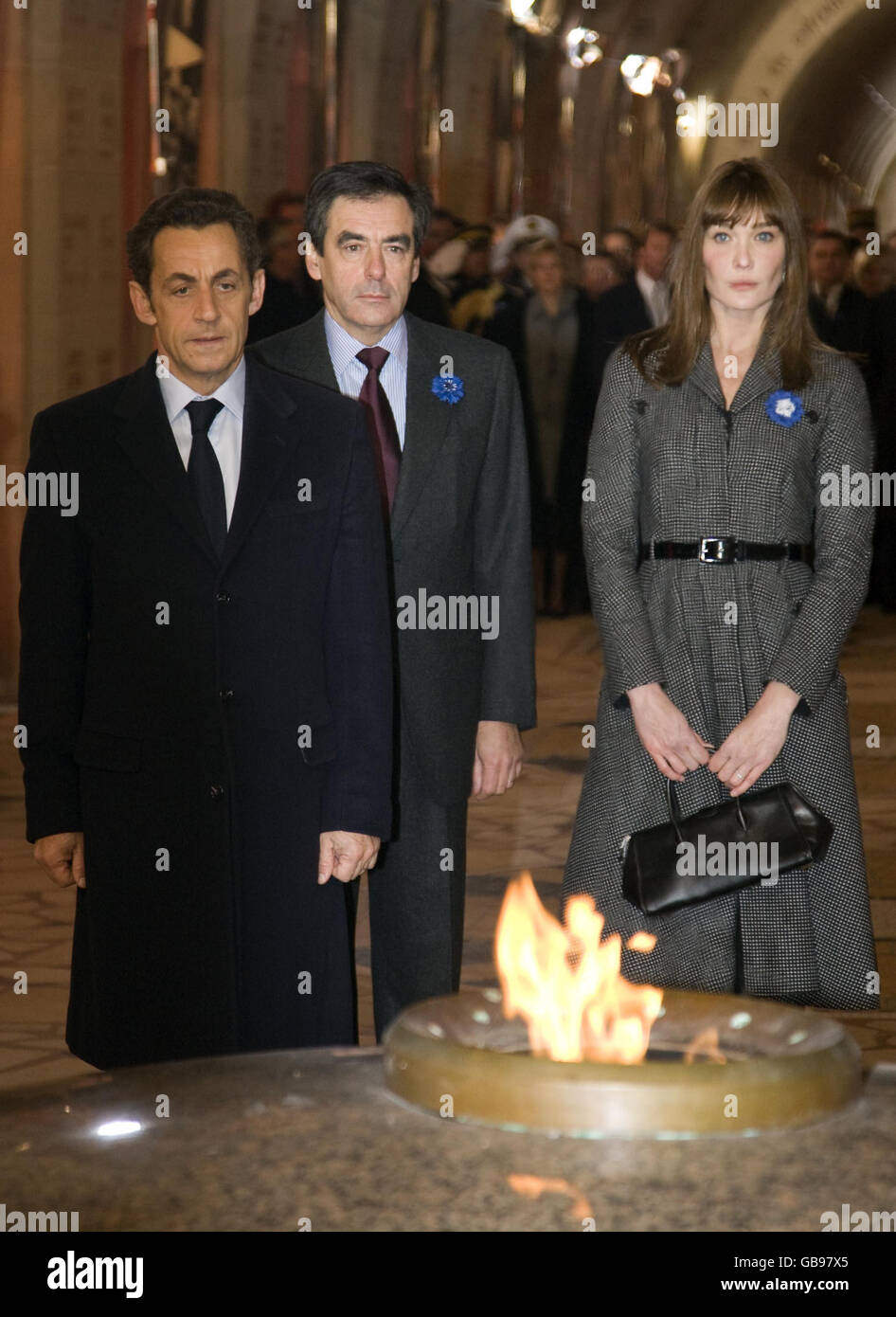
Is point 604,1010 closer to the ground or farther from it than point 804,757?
closer to the ground

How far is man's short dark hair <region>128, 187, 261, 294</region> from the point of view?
2873 mm

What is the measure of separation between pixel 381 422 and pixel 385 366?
99 mm

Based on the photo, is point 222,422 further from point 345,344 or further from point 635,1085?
point 635,1085

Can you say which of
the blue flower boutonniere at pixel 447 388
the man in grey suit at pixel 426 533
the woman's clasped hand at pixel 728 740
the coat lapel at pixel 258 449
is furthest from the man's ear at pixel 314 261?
the woman's clasped hand at pixel 728 740

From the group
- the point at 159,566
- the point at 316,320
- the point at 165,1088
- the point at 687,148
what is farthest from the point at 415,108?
the point at 165,1088

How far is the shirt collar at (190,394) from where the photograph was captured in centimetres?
284

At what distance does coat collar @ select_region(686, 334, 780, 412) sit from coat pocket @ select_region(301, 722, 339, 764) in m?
0.89

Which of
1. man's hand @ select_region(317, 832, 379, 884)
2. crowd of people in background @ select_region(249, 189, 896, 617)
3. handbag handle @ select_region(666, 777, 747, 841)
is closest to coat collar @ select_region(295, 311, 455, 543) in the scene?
Result: handbag handle @ select_region(666, 777, 747, 841)

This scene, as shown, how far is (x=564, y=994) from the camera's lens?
222 centimetres

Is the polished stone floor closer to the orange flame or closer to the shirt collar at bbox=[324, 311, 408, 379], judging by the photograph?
the orange flame

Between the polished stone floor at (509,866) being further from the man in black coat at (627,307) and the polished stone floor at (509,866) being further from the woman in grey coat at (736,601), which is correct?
the man in black coat at (627,307)

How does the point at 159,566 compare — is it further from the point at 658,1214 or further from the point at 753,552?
the point at 658,1214

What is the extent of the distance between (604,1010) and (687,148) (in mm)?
14609
